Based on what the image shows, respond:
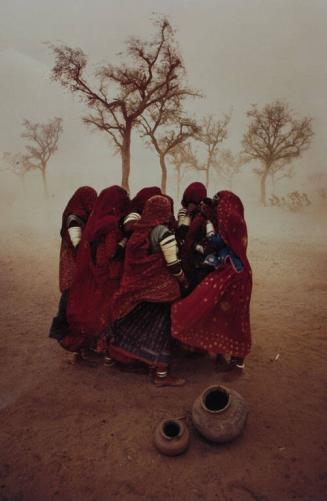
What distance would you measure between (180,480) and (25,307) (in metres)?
3.98

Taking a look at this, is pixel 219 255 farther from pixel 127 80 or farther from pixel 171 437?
pixel 127 80

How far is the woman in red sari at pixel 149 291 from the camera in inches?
128

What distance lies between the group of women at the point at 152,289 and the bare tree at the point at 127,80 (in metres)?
10.2

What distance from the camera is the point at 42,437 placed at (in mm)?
2590

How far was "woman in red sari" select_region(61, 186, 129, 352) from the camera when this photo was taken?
3426 mm

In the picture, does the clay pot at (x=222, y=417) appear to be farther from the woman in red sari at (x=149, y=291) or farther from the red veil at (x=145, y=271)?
the red veil at (x=145, y=271)

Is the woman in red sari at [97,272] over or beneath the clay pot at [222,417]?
over

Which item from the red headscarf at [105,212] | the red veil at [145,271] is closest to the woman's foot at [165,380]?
the red veil at [145,271]

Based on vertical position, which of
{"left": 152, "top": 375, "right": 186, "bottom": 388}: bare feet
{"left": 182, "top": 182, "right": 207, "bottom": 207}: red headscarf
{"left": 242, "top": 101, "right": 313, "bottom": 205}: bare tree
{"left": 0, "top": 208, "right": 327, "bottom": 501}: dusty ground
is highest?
{"left": 242, "top": 101, "right": 313, "bottom": 205}: bare tree

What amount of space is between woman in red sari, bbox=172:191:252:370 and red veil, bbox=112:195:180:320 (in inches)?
10.1

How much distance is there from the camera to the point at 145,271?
3.28m

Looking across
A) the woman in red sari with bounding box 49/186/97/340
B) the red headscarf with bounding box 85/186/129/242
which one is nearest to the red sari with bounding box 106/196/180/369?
the red headscarf with bounding box 85/186/129/242

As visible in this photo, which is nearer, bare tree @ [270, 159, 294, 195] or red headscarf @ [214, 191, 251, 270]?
red headscarf @ [214, 191, 251, 270]

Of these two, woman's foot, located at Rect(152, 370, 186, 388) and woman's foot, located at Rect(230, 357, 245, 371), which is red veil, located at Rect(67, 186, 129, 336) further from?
woman's foot, located at Rect(230, 357, 245, 371)
